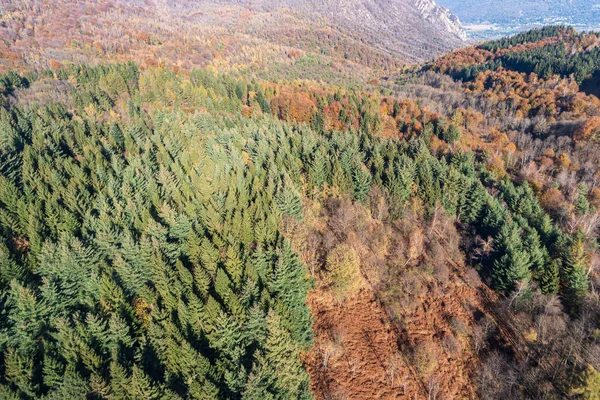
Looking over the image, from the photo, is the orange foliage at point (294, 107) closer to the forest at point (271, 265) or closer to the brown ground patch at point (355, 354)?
the forest at point (271, 265)

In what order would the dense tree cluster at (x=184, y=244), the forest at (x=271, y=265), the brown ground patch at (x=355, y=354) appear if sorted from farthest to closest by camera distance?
the brown ground patch at (x=355, y=354) < the forest at (x=271, y=265) < the dense tree cluster at (x=184, y=244)

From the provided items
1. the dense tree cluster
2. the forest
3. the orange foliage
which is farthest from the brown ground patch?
the orange foliage

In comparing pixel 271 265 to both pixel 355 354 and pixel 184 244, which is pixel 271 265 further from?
pixel 355 354

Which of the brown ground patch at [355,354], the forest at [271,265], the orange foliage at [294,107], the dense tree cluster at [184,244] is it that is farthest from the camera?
the orange foliage at [294,107]

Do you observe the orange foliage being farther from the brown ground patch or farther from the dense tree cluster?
the brown ground patch

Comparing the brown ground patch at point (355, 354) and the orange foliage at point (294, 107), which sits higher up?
the orange foliage at point (294, 107)

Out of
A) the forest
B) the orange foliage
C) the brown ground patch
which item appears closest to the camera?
the forest

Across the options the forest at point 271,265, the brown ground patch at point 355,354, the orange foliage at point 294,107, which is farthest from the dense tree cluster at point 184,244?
the orange foliage at point 294,107

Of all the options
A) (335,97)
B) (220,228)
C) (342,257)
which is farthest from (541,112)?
(220,228)

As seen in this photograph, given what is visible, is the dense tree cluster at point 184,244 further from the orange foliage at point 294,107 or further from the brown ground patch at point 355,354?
the orange foliage at point 294,107

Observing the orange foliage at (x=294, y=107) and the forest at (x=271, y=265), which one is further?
the orange foliage at (x=294, y=107)
